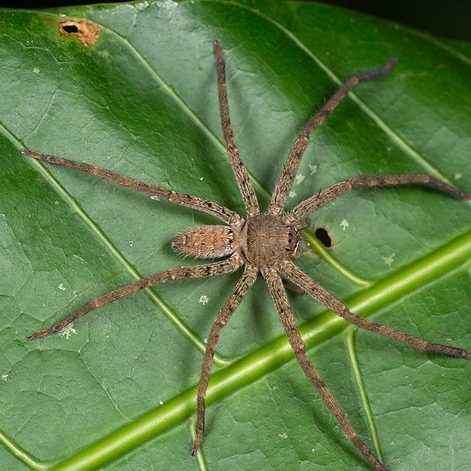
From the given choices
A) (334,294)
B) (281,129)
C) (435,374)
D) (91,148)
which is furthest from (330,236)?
(91,148)

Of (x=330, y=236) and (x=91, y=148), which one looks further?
(x=330, y=236)

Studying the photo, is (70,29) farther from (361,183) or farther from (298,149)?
(361,183)

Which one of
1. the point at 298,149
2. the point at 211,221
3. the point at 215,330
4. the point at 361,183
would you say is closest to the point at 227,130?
the point at 298,149

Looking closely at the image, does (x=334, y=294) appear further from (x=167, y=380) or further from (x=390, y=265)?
(x=167, y=380)

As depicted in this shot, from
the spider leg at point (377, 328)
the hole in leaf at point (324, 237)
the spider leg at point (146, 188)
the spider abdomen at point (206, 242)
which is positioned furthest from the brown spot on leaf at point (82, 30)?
the spider leg at point (377, 328)

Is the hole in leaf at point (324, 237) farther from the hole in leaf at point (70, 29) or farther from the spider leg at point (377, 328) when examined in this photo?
the hole in leaf at point (70, 29)

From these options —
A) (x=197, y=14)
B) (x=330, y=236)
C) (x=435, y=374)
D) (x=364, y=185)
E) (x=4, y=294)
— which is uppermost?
(x=197, y=14)
